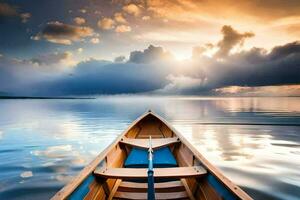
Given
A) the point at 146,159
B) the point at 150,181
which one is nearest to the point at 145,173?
the point at 150,181

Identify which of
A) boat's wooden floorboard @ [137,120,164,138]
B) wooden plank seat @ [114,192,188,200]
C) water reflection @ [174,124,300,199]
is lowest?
water reflection @ [174,124,300,199]

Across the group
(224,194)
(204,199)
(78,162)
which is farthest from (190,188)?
(78,162)

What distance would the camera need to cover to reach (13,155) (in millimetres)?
9922

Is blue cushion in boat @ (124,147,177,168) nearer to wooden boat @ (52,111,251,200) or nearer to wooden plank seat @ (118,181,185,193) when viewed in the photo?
wooden boat @ (52,111,251,200)

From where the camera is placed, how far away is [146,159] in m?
6.82

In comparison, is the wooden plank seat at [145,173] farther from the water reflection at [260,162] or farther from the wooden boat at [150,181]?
the water reflection at [260,162]

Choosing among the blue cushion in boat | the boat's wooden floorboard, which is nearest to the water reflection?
the blue cushion in boat

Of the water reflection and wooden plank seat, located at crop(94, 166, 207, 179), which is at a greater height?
wooden plank seat, located at crop(94, 166, 207, 179)

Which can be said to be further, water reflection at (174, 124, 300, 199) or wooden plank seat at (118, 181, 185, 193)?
water reflection at (174, 124, 300, 199)

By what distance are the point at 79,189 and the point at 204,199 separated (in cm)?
210

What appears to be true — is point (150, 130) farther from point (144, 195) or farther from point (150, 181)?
point (150, 181)

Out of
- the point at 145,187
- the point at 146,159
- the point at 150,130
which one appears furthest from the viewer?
the point at 150,130

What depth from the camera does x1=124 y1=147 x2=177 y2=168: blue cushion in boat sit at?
21.4 feet

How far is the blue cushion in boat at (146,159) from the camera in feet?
21.4
